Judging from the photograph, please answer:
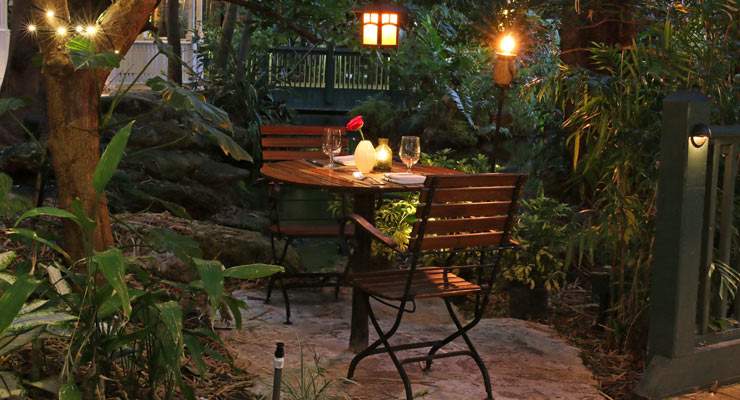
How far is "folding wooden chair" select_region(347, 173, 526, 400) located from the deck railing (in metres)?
10.0

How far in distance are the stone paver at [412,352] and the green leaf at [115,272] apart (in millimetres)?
1072

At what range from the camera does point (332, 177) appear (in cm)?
501

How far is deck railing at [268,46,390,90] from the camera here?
571 inches

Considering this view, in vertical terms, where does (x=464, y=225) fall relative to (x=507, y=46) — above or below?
below

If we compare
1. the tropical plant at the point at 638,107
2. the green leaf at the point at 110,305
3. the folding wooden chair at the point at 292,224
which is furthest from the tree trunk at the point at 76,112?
the tropical plant at the point at 638,107

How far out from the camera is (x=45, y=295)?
3725mm

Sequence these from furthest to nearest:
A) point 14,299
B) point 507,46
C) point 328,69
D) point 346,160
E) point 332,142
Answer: point 328,69
point 507,46
point 346,160
point 332,142
point 14,299

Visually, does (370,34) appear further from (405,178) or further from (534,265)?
(534,265)

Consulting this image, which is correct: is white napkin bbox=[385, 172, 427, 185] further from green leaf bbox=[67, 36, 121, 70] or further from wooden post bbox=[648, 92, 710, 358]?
green leaf bbox=[67, 36, 121, 70]

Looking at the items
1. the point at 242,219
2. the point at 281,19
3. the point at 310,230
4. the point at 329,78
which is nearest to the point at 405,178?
the point at 310,230

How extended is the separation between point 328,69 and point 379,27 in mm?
8621

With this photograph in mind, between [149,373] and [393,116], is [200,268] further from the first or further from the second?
[393,116]

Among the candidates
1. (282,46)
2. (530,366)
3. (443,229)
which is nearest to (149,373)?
(443,229)

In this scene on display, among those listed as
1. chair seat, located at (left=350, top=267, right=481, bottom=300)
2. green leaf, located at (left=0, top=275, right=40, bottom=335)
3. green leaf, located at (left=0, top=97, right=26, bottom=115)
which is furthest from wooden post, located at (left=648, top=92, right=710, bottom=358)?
green leaf, located at (left=0, top=97, right=26, bottom=115)
